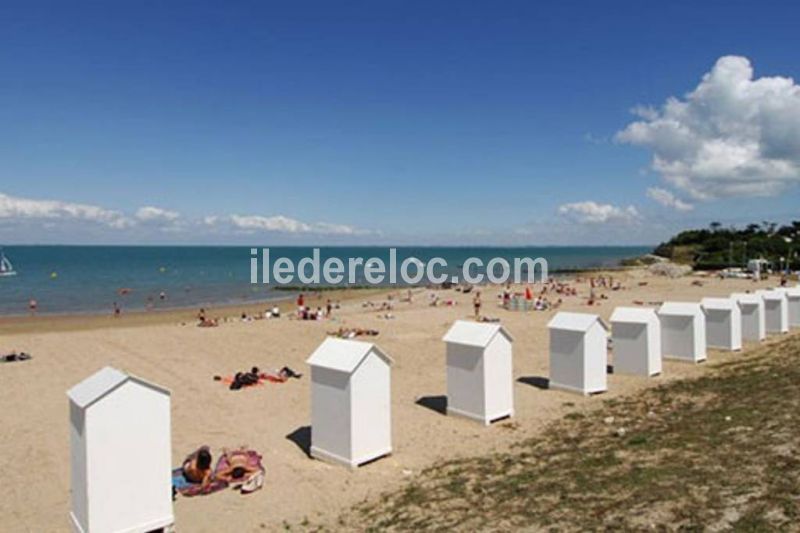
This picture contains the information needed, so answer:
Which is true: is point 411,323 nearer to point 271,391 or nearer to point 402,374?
point 402,374

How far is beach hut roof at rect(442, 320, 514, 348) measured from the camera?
10805mm

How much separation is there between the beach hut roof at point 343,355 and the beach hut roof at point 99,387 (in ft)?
8.98

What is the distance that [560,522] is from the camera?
568 centimetres

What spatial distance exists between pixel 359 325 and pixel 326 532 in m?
19.5

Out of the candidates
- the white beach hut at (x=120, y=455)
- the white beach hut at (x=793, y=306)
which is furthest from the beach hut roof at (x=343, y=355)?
the white beach hut at (x=793, y=306)

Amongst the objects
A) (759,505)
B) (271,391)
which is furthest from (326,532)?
(271,391)

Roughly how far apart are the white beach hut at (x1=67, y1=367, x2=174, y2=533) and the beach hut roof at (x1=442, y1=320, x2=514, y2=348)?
5793mm

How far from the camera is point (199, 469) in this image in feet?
26.3

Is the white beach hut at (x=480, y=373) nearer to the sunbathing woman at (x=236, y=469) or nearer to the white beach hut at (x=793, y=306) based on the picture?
the sunbathing woman at (x=236, y=469)

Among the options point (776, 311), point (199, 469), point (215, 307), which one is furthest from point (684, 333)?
point (215, 307)

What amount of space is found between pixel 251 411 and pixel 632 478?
7799mm

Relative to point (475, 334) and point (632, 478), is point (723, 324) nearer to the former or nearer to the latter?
point (475, 334)

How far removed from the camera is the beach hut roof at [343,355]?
8.71 meters

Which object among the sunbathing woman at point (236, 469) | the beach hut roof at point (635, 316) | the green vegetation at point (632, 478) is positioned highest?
the beach hut roof at point (635, 316)
